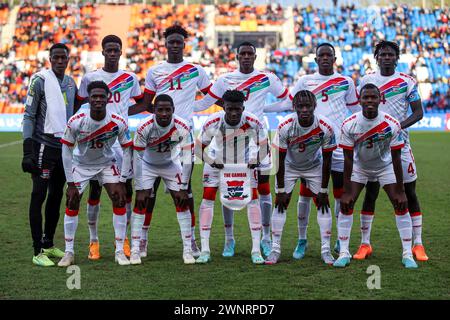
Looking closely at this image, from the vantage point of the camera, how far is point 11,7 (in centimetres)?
4516

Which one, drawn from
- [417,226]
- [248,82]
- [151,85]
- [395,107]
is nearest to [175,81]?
[151,85]

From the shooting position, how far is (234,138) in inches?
303

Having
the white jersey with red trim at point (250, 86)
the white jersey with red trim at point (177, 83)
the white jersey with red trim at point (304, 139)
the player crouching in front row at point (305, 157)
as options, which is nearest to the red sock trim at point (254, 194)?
the player crouching in front row at point (305, 157)

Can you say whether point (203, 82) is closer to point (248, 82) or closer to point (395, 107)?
point (248, 82)

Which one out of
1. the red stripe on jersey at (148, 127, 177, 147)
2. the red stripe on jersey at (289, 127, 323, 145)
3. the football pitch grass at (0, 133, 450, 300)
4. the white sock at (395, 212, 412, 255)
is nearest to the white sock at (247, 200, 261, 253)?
the football pitch grass at (0, 133, 450, 300)

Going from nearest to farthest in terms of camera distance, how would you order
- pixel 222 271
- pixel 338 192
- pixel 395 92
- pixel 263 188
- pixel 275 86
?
1. pixel 222 271
2. pixel 395 92
3. pixel 338 192
4. pixel 263 188
5. pixel 275 86

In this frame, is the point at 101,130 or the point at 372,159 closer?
the point at 101,130

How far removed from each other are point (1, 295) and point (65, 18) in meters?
39.9

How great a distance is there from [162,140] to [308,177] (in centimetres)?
164

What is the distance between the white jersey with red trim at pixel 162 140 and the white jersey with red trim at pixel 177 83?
444 mm

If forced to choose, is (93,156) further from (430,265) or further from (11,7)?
(11,7)

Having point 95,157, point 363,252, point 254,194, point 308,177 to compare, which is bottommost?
point 363,252

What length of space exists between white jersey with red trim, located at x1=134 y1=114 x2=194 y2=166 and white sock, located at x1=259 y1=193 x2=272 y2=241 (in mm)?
1121

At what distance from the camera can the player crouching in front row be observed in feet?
24.5
